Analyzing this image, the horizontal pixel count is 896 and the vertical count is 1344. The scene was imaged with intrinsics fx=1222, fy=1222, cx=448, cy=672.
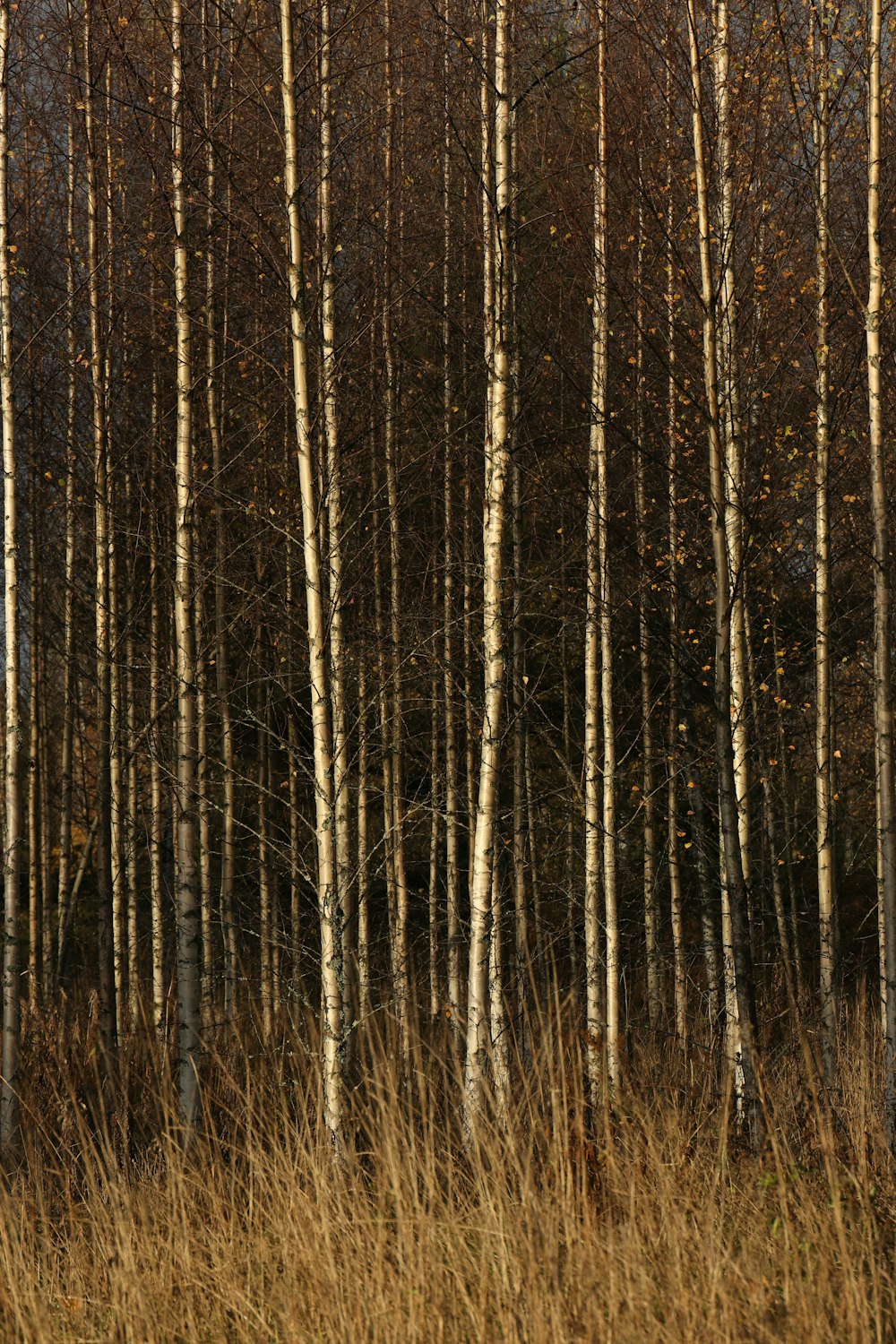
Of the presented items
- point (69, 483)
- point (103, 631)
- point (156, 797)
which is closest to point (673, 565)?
point (103, 631)

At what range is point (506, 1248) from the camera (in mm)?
3432

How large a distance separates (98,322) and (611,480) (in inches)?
175

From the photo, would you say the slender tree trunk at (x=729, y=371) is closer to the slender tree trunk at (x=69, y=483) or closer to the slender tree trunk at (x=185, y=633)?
the slender tree trunk at (x=185, y=633)

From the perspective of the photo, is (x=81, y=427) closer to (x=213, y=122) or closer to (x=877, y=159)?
(x=213, y=122)

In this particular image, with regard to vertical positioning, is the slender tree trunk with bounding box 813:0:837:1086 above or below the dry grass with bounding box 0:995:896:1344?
above

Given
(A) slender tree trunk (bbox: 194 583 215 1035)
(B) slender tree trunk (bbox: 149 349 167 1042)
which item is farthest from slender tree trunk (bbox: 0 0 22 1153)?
(B) slender tree trunk (bbox: 149 349 167 1042)

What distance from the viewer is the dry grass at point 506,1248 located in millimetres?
3090

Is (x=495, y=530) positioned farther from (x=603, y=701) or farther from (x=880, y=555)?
(x=603, y=701)

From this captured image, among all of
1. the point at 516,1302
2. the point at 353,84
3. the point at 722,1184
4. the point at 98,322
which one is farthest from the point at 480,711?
the point at 353,84

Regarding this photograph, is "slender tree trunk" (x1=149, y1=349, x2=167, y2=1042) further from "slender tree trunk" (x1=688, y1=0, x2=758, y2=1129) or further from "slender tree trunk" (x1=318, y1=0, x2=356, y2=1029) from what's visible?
"slender tree trunk" (x1=688, y1=0, x2=758, y2=1129)

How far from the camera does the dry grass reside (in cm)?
309

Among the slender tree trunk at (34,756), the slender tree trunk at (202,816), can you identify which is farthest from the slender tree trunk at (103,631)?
the slender tree trunk at (34,756)

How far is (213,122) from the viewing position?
23.9 feet

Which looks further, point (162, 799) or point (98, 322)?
point (162, 799)
